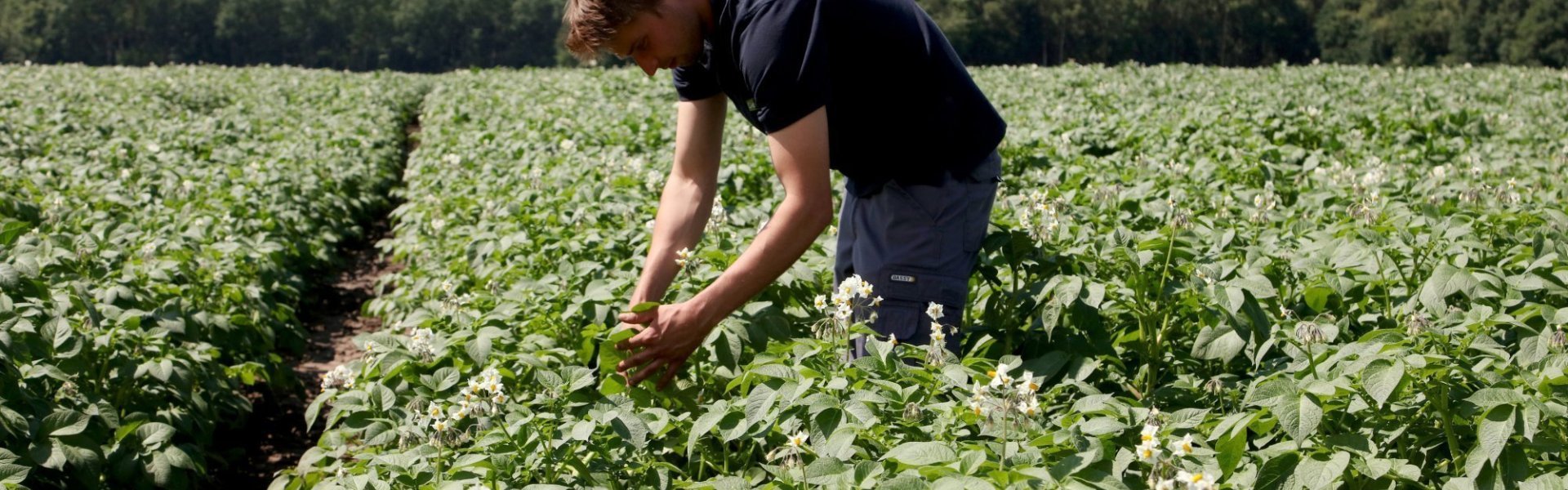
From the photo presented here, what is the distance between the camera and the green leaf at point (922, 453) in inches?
80.9

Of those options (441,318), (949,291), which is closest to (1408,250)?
(949,291)

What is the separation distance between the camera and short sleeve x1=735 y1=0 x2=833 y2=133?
8.32 feet

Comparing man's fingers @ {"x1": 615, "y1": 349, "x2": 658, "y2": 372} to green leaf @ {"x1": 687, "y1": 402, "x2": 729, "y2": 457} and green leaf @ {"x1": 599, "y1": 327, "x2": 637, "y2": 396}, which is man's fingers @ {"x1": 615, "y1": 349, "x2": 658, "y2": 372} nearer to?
green leaf @ {"x1": 599, "y1": 327, "x2": 637, "y2": 396}

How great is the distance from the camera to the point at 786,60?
2539mm

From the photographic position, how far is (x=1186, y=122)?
8742 millimetres

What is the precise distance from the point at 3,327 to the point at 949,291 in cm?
254

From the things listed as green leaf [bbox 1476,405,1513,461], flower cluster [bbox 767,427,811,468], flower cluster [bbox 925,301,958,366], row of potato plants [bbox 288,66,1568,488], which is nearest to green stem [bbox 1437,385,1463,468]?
row of potato plants [bbox 288,66,1568,488]

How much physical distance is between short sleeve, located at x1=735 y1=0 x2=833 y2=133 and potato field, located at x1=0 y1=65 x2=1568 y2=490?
1.32 ft

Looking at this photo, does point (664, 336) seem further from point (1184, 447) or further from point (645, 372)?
point (1184, 447)

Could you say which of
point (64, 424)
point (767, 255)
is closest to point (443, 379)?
point (767, 255)

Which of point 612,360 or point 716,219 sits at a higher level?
point 716,219

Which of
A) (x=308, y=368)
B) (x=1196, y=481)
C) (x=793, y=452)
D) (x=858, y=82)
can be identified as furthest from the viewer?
(x=308, y=368)

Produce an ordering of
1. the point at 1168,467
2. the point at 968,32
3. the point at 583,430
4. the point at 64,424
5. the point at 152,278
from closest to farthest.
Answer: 1. the point at 1168,467
2. the point at 583,430
3. the point at 64,424
4. the point at 152,278
5. the point at 968,32

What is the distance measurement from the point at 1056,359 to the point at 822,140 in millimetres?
785
